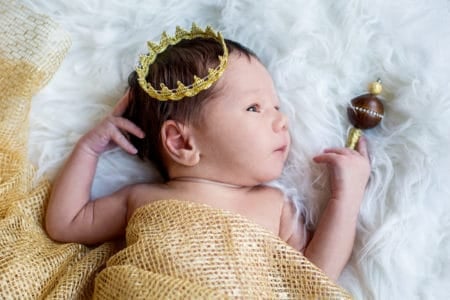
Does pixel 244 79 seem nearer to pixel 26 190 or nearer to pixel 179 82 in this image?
pixel 179 82

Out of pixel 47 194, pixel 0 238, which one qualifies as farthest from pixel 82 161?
pixel 0 238

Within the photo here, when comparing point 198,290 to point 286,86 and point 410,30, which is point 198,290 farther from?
point 410,30

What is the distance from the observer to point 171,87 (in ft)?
3.61

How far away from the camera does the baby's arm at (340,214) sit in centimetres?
105

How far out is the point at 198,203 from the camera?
103 centimetres

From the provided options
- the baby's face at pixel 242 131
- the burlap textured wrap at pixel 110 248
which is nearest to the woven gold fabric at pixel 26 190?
the burlap textured wrap at pixel 110 248

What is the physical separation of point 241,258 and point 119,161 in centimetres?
36

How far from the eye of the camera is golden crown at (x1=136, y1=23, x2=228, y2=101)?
1070mm

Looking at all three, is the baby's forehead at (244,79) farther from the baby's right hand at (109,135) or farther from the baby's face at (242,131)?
the baby's right hand at (109,135)

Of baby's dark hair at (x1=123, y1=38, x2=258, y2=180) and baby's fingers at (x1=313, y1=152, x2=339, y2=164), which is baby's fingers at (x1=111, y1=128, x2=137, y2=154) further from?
baby's fingers at (x1=313, y1=152, x2=339, y2=164)

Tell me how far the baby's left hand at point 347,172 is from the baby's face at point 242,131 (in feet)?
0.29

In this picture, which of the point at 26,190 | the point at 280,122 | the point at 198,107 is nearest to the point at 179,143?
the point at 198,107

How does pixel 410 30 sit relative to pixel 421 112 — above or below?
above

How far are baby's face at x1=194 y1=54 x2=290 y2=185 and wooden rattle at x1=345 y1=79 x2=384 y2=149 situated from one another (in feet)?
0.41
